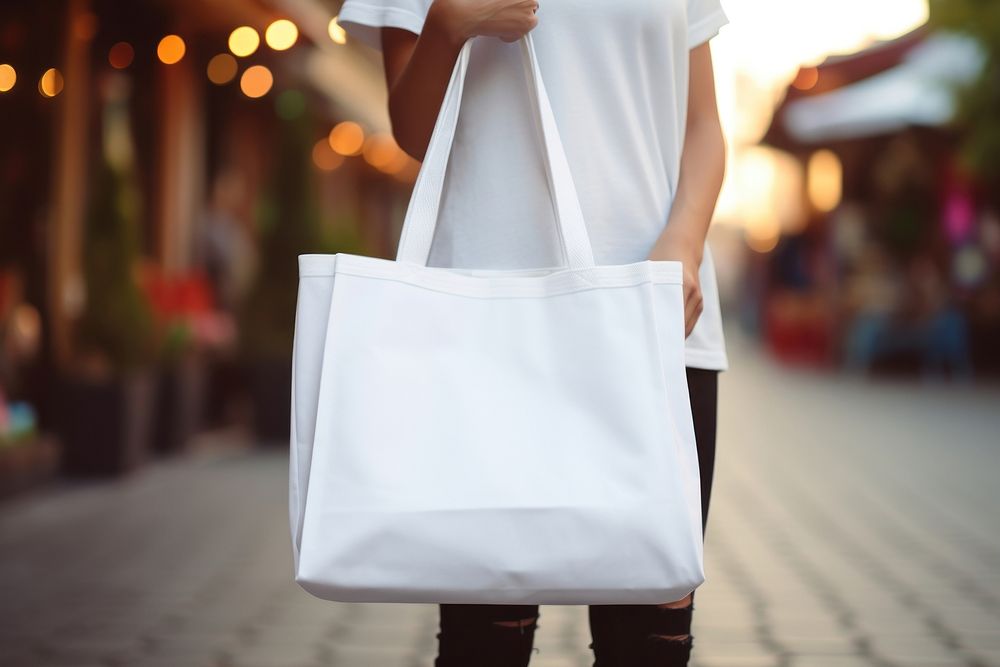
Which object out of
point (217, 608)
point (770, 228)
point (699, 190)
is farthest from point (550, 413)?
point (770, 228)

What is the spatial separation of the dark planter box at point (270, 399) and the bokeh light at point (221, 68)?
3.04 meters

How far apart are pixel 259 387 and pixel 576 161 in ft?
22.5

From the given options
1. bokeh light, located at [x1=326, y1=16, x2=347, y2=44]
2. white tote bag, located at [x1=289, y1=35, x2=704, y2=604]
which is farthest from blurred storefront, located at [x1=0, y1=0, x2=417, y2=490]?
white tote bag, located at [x1=289, y1=35, x2=704, y2=604]

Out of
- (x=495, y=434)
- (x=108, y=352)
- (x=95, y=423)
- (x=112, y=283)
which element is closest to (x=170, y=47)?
(x=112, y=283)

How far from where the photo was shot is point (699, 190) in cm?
188

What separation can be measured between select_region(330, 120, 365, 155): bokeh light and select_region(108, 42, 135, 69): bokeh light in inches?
280

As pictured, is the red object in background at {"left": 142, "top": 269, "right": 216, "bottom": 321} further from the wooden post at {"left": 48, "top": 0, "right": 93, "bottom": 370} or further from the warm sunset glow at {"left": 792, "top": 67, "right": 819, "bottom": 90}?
the warm sunset glow at {"left": 792, "top": 67, "right": 819, "bottom": 90}

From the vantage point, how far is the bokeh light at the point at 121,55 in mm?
8367

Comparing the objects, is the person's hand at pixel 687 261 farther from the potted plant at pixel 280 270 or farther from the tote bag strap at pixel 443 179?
the potted plant at pixel 280 270

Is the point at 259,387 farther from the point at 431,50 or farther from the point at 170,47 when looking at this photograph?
the point at 431,50

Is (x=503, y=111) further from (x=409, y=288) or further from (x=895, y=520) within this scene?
(x=895, y=520)

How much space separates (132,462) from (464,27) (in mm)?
5443

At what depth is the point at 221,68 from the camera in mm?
10547

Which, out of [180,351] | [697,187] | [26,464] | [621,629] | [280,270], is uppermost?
[697,187]
